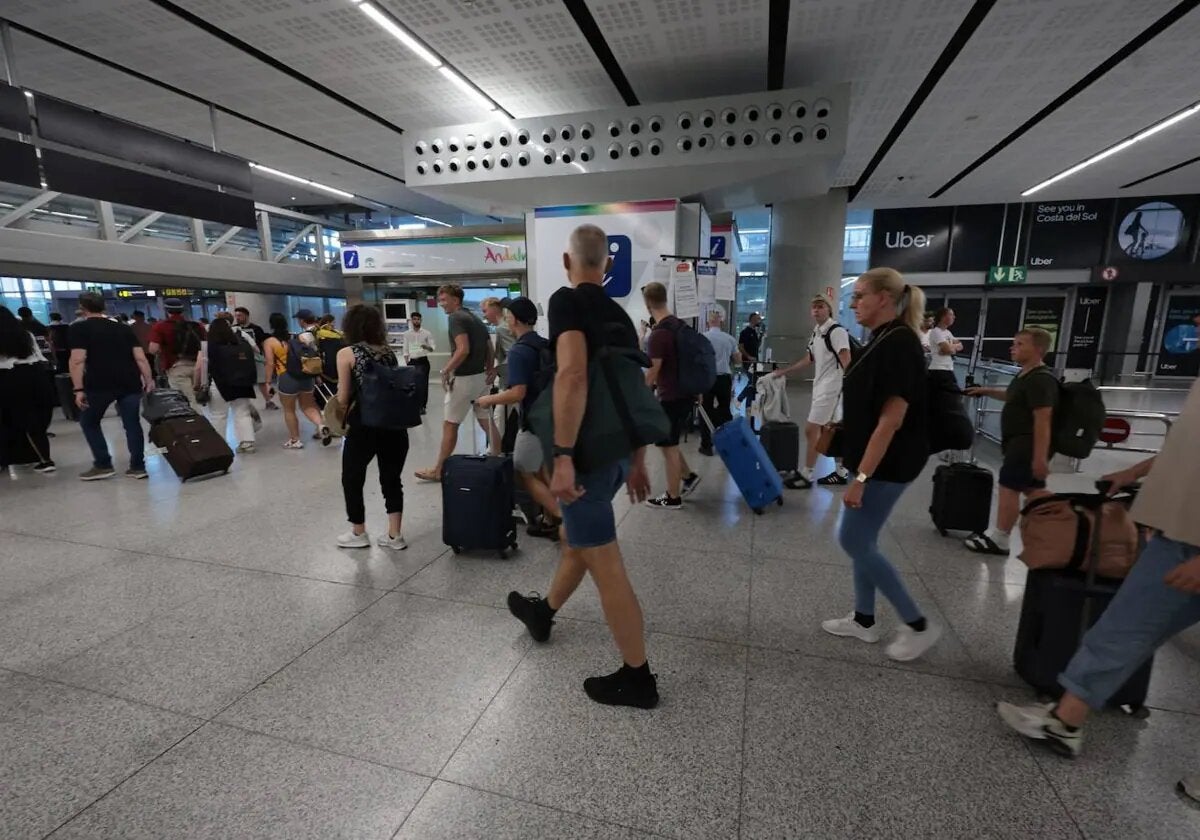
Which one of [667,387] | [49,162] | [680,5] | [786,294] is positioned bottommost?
[667,387]

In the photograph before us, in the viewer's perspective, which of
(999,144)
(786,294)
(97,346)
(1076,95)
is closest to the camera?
(97,346)

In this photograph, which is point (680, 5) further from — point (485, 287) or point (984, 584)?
point (485, 287)

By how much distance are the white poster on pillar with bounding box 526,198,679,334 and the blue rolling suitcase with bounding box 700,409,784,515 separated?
3.14 m

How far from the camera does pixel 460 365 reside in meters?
4.55

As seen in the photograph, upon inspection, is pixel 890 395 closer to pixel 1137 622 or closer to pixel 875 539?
pixel 875 539

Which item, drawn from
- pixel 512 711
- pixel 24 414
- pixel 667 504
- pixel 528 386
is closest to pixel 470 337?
pixel 528 386

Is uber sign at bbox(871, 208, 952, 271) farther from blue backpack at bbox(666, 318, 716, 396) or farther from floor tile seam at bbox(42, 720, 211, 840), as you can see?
floor tile seam at bbox(42, 720, 211, 840)

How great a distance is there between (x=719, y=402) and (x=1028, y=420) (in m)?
2.93

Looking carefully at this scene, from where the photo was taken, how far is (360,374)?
9.87 feet

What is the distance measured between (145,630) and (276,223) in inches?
565

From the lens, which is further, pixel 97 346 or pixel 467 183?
pixel 467 183

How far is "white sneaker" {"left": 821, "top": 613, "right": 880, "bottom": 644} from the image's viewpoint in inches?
93.7

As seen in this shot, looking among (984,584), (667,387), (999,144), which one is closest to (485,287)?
(667,387)

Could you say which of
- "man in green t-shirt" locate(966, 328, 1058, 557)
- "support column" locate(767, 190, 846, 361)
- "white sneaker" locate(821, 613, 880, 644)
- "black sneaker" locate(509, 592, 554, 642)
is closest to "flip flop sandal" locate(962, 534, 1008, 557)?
"man in green t-shirt" locate(966, 328, 1058, 557)
